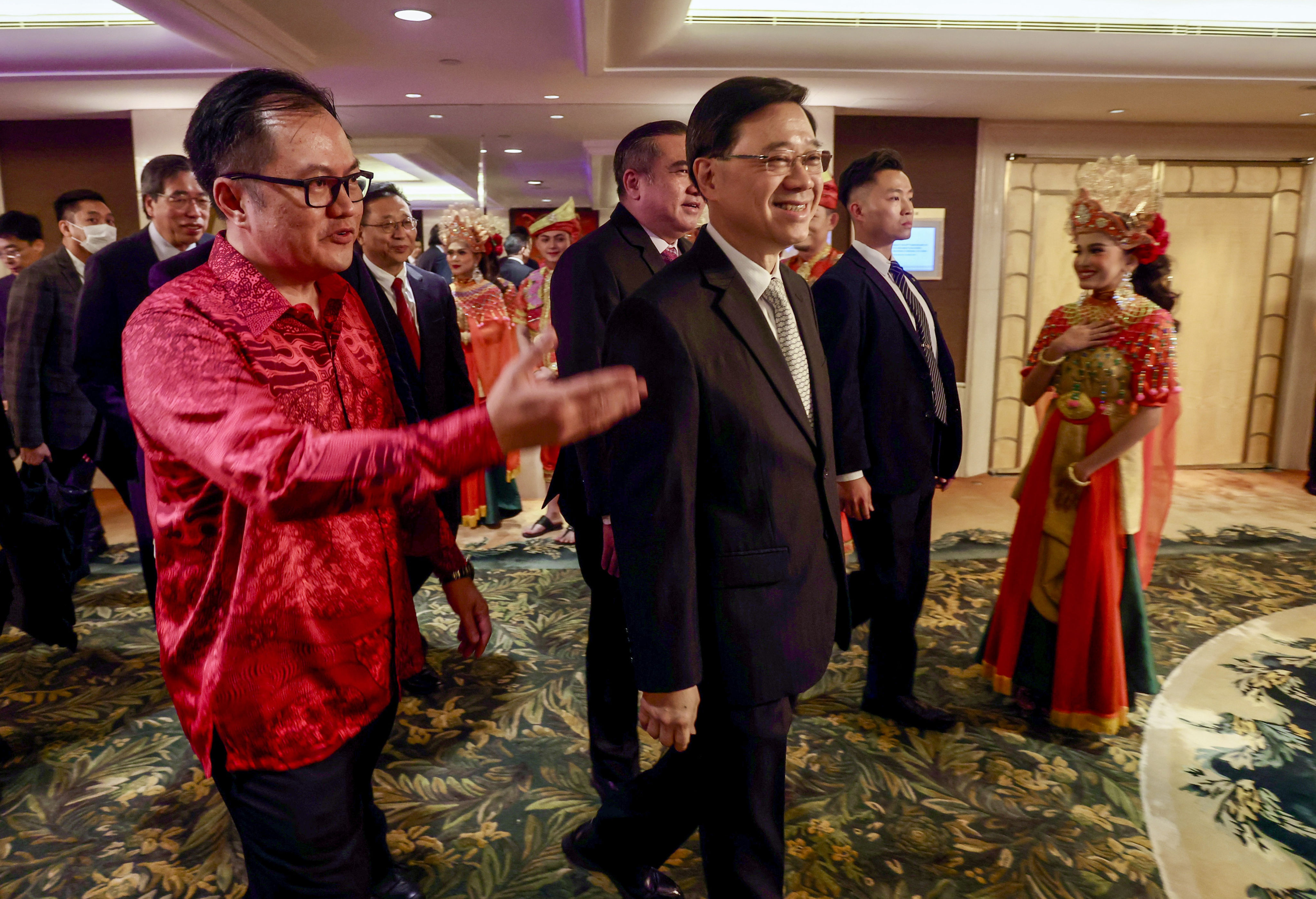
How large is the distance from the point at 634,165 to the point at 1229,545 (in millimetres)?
4135

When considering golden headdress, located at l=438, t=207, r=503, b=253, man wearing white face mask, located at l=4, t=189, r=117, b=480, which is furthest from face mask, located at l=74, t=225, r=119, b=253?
golden headdress, located at l=438, t=207, r=503, b=253

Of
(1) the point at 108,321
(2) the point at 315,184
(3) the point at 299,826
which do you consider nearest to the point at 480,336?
(1) the point at 108,321

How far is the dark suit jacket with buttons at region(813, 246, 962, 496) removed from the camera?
8.01 ft

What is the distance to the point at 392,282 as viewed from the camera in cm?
307

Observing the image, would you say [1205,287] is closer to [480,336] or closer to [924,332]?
[924,332]

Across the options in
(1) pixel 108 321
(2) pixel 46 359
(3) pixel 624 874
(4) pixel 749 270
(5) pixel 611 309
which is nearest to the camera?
(4) pixel 749 270

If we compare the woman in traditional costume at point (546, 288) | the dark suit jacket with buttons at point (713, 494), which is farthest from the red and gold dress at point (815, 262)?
the dark suit jacket with buttons at point (713, 494)

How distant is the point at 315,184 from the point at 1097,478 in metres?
2.30

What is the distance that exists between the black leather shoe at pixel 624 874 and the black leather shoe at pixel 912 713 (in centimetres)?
103

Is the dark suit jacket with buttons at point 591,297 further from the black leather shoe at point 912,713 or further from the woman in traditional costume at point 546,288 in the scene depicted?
the woman in traditional costume at point 546,288

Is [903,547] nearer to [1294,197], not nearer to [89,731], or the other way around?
[89,731]

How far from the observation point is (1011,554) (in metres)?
2.74

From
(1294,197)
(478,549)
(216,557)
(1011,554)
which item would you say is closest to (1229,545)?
(1011,554)

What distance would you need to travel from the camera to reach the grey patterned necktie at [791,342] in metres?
1.51
